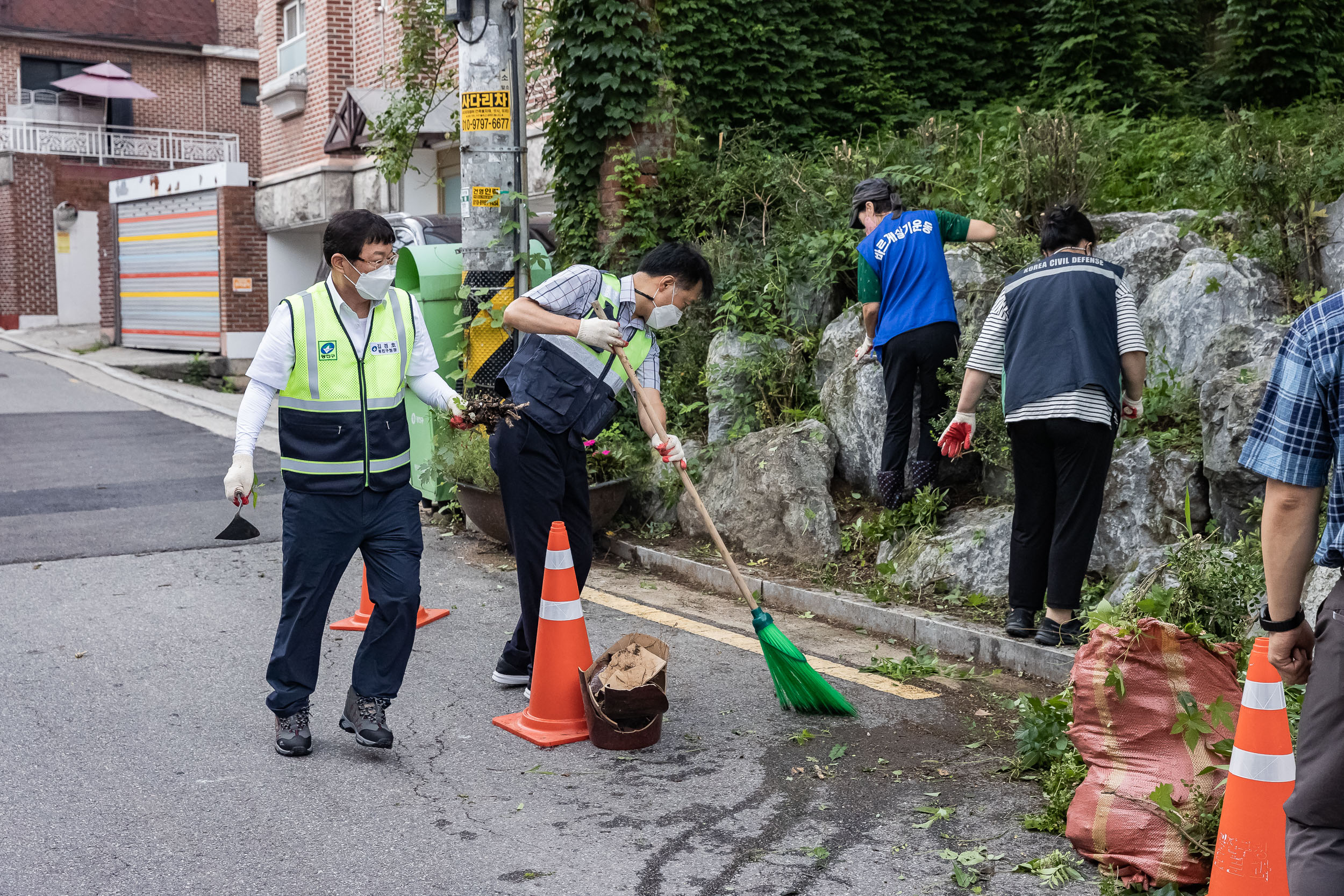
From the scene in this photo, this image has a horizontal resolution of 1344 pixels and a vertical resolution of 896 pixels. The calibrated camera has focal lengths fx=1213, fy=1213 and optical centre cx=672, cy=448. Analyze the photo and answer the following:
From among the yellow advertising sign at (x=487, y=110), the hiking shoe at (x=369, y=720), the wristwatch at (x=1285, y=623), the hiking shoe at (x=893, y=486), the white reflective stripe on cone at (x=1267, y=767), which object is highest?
the yellow advertising sign at (x=487, y=110)

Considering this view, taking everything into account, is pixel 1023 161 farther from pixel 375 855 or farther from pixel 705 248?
pixel 375 855

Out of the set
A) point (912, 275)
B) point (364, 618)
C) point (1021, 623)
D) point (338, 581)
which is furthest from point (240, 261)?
point (1021, 623)

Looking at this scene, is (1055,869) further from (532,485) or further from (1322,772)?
(532,485)

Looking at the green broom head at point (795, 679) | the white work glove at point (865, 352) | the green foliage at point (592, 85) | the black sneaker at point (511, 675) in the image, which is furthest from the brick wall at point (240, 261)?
the green broom head at point (795, 679)

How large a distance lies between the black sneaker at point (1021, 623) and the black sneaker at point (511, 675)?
2.16 metres

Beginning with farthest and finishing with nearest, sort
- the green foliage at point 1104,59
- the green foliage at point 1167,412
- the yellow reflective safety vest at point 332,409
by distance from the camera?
1. the green foliage at point 1104,59
2. the green foliage at point 1167,412
3. the yellow reflective safety vest at point 332,409

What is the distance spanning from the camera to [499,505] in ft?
25.1

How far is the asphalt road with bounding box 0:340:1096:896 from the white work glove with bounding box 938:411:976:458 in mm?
1023

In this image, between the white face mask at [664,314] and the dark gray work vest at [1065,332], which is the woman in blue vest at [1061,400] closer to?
the dark gray work vest at [1065,332]

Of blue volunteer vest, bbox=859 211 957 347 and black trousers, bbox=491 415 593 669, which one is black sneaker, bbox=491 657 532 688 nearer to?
black trousers, bbox=491 415 593 669

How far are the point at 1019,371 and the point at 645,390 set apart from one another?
1668 millimetres

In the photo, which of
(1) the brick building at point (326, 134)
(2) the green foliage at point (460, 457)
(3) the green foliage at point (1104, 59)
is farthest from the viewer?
(1) the brick building at point (326, 134)

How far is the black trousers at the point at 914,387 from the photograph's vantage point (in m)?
6.71

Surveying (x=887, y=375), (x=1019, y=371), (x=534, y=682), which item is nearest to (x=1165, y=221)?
(x=887, y=375)
